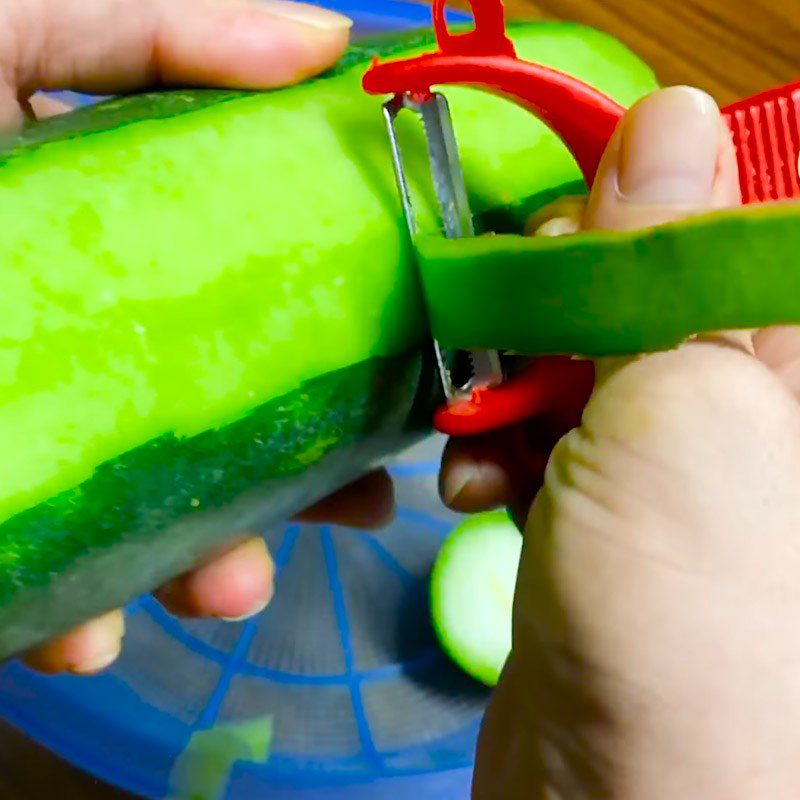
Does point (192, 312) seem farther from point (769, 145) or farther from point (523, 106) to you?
point (769, 145)

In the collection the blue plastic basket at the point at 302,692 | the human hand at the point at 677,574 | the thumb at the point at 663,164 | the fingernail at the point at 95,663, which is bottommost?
the blue plastic basket at the point at 302,692

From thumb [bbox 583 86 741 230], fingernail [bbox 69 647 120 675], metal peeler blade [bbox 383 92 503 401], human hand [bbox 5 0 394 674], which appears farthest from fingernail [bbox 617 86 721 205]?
fingernail [bbox 69 647 120 675]

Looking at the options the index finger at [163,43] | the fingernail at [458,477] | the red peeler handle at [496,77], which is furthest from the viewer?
the fingernail at [458,477]

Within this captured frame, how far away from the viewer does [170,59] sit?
28.8 inches

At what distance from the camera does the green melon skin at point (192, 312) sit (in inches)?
19.7

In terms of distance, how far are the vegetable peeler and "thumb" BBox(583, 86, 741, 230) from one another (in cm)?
5

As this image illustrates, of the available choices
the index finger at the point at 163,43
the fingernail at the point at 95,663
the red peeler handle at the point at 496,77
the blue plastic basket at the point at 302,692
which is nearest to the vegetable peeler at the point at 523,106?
the red peeler handle at the point at 496,77

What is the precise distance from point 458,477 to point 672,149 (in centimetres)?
36

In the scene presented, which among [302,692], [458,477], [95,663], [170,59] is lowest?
[302,692]

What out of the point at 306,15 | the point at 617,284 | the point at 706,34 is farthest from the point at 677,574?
the point at 706,34

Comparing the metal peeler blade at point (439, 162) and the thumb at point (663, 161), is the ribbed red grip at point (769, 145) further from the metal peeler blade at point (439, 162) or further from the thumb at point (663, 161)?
the metal peeler blade at point (439, 162)

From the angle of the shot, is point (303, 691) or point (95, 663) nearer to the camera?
point (95, 663)

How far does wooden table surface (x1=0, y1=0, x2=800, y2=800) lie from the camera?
1.15m

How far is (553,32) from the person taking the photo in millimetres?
699
